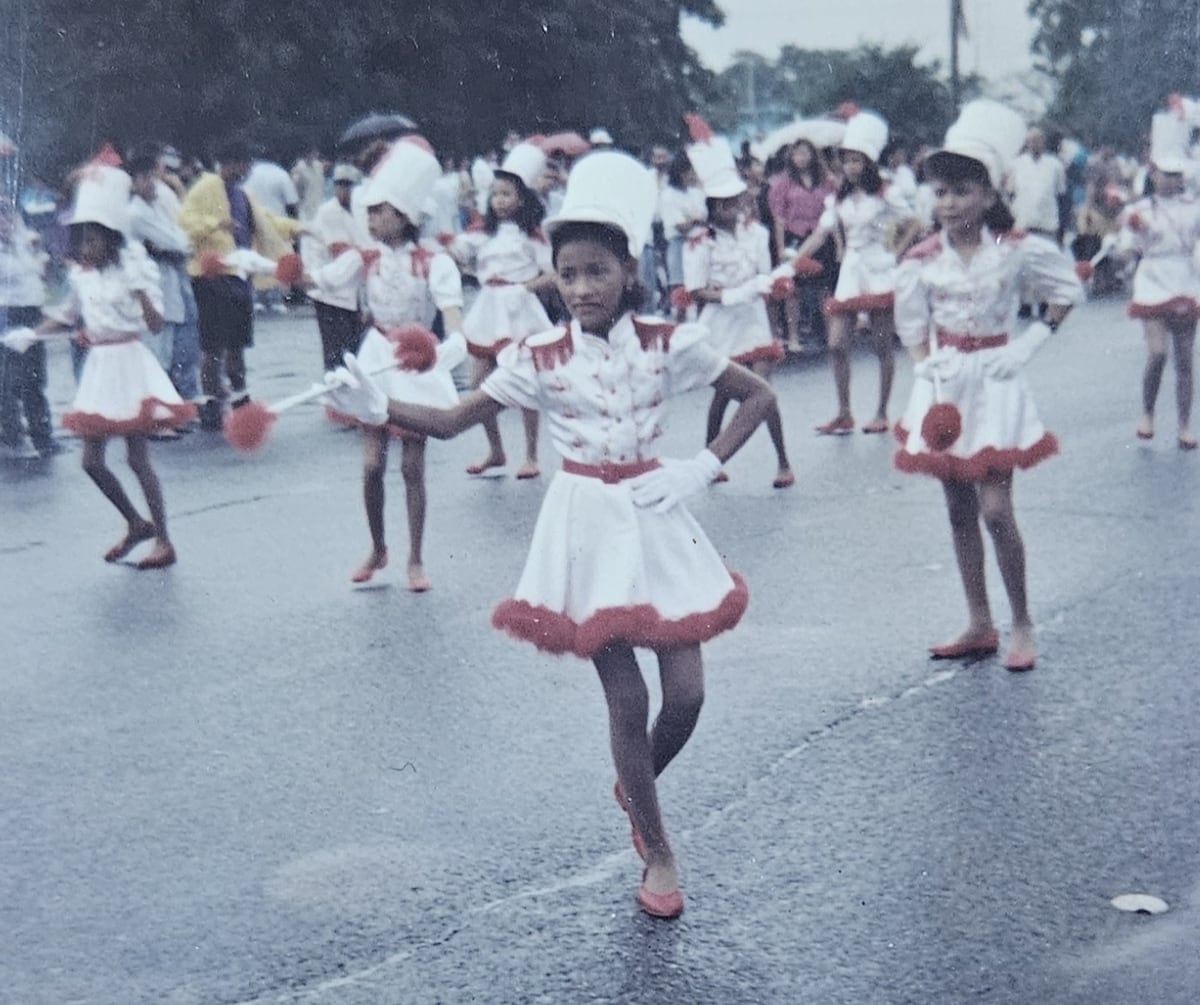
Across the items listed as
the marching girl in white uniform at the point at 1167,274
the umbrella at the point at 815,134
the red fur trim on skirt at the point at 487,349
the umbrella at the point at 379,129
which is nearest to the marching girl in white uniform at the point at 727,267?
the red fur trim on skirt at the point at 487,349

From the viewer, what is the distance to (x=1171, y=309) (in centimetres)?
1177

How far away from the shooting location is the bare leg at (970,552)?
708 cm

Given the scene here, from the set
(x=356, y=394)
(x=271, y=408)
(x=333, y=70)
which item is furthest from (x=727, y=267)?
(x=333, y=70)

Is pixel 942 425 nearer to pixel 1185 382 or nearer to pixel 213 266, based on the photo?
pixel 213 266

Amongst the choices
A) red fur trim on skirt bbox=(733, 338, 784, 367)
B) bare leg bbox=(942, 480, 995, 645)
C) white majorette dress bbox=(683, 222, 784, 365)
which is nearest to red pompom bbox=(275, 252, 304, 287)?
bare leg bbox=(942, 480, 995, 645)

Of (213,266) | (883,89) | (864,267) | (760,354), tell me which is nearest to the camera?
(213,266)

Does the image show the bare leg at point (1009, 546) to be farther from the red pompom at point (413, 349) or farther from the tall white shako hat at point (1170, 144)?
the tall white shako hat at point (1170, 144)

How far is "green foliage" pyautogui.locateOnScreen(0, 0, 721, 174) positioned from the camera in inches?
1123

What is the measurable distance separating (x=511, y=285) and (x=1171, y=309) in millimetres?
3981

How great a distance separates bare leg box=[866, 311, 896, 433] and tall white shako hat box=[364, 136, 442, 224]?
4998 mm

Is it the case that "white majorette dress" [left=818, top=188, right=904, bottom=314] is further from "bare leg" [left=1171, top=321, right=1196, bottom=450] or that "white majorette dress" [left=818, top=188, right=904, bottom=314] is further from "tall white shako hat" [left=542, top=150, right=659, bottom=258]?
"tall white shako hat" [left=542, top=150, right=659, bottom=258]

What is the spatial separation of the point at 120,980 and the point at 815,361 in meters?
14.1

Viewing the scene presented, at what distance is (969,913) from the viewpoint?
4.71 metres

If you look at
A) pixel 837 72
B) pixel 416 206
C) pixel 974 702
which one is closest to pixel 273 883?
pixel 974 702
